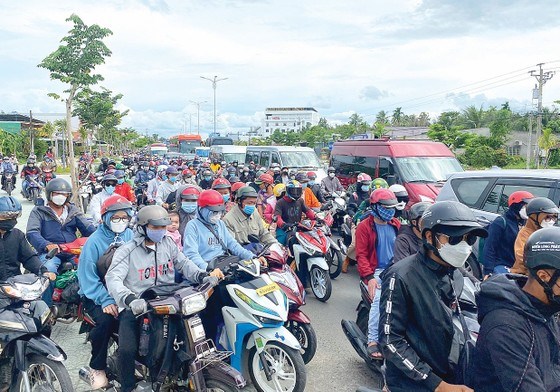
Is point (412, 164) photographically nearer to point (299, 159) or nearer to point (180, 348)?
point (299, 159)

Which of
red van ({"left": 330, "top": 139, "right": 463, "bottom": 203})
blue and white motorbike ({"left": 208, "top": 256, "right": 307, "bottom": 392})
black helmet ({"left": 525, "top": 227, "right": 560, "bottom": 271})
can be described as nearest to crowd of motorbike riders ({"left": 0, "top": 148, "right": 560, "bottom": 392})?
black helmet ({"left": 525, "top": 227, "right": 560, "bottom": 271})

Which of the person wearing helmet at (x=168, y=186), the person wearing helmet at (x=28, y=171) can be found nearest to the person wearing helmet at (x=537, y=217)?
the person wearing helmet at (x=168, y=186)

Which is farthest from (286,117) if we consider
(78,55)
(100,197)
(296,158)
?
(100,197)

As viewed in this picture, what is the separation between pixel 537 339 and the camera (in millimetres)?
1828

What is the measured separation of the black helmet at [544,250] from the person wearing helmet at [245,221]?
3791 millimetres

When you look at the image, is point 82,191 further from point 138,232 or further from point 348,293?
point 138,232

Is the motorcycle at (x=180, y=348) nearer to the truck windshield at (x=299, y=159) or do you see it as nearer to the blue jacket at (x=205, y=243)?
the blue jacket at (x=205, y=243)

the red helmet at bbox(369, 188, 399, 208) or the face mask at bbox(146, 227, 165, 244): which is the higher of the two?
the red helmet at bbox(369, 188, 399, 208)

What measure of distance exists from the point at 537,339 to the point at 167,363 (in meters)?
2.51

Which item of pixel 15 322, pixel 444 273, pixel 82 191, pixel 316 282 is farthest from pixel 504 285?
pixel 82 191

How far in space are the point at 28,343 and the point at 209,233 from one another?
6.23 feet

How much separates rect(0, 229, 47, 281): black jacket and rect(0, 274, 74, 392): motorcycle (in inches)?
29.3

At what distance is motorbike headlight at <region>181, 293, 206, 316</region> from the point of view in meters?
3.26

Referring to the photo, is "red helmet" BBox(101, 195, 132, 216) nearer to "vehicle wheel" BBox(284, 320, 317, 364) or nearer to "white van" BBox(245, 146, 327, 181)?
"vehicle wheel" BBox(284, 320, 317, 364)
